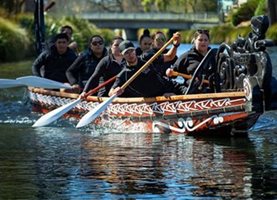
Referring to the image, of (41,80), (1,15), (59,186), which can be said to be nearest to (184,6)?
(1,15)

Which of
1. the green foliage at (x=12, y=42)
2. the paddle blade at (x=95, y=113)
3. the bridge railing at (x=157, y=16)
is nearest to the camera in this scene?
the paddle blade at (x=95, y=113)

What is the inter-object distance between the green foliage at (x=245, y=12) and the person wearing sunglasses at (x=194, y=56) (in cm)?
5401

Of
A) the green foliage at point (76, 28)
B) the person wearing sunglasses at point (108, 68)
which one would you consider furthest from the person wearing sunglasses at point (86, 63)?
the green foliage at point (76, 28)

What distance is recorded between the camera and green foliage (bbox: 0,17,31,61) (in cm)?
4397

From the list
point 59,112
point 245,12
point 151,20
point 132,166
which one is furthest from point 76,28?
point 132,166

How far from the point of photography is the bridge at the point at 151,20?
10000 cm

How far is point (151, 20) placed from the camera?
102562 mm

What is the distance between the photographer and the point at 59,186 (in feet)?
36.5

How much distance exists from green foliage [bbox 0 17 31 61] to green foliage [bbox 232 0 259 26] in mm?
25988

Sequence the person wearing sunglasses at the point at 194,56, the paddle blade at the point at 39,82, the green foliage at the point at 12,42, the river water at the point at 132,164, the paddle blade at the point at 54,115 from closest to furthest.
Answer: the river water at the point at 132,164
the person wearing sunglasses at the point at 194,56
the paddle blade at the point at 54,115
the paddle blade at the point at 39,82
the green foliage at the point at 12,42

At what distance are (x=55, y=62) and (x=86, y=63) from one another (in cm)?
160

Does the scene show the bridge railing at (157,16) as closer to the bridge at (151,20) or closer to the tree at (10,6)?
the bridge at (151,20)

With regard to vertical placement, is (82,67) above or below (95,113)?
above

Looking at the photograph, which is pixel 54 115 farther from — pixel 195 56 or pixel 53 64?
pixel 53 64
